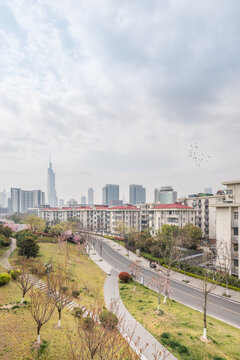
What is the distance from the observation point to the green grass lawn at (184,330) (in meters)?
14.7

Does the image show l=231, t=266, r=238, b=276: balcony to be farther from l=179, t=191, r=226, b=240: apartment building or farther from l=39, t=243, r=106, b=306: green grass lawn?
l=179, t=191, r=226, b=240: apartment building

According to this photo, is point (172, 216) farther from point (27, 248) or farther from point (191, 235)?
point (27, 248)

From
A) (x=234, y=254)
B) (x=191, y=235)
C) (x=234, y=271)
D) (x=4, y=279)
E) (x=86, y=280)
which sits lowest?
(x=234, y=271)

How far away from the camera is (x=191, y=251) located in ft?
172

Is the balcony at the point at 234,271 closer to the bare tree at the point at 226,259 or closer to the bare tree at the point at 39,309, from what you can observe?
the bare tree at the point at 226,259

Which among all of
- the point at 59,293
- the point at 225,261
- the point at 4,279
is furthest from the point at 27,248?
the point at 225,261

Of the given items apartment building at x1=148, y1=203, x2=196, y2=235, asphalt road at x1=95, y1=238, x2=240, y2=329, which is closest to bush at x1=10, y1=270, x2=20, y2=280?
asphalt road at x1=95, y1=238, x2=240, y2=329

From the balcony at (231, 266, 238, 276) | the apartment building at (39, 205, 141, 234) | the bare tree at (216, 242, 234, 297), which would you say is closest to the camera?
the bare tree at (216, 242, 234, 297)

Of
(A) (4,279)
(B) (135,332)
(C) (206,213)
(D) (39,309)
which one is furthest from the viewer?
(C) (206,213)

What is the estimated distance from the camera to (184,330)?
57.9 feet

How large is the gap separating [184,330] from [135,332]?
4.45 m

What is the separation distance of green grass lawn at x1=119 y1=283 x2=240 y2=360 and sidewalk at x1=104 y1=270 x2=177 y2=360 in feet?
1.83

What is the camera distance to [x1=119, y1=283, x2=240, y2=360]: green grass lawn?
14.7 m

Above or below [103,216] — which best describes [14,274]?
above
